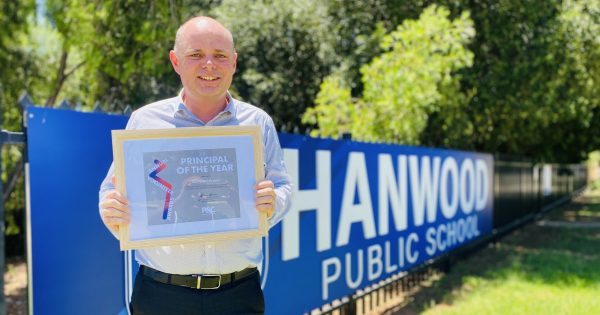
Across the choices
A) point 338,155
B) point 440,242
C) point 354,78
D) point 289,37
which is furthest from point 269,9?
point 338,155

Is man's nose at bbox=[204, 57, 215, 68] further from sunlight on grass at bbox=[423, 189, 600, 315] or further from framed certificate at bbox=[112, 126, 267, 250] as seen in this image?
sunlight on grass at bbox=[423, 189, 600, 315]

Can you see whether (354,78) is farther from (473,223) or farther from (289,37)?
(473,223)

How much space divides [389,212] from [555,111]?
8.42m

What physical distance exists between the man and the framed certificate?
0.08m

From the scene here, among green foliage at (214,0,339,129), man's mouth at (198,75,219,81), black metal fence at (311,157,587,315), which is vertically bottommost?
black metal fence at (311,157,587,315)

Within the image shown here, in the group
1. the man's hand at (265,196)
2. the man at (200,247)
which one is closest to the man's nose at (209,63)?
the man at (200,247)

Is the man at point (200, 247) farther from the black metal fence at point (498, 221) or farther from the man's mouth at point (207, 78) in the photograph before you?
the black metal fence at point (498, 221)

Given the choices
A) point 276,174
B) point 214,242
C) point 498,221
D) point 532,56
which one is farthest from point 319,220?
point 532,56

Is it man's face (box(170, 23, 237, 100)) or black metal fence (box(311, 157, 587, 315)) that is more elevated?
man's face (box(170, 23, 237, 100))

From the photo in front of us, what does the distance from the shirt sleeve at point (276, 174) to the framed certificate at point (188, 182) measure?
0.10 meters

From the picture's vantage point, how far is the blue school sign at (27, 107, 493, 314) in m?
2.74

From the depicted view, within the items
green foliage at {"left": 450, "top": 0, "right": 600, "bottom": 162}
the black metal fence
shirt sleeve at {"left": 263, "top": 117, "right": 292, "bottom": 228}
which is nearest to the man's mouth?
shirt sleeve at {"left": 263, "top": 117, "right": 292, "bottom": 228}

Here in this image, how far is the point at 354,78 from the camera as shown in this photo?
11.9 meters

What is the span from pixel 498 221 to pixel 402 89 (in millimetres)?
4919
